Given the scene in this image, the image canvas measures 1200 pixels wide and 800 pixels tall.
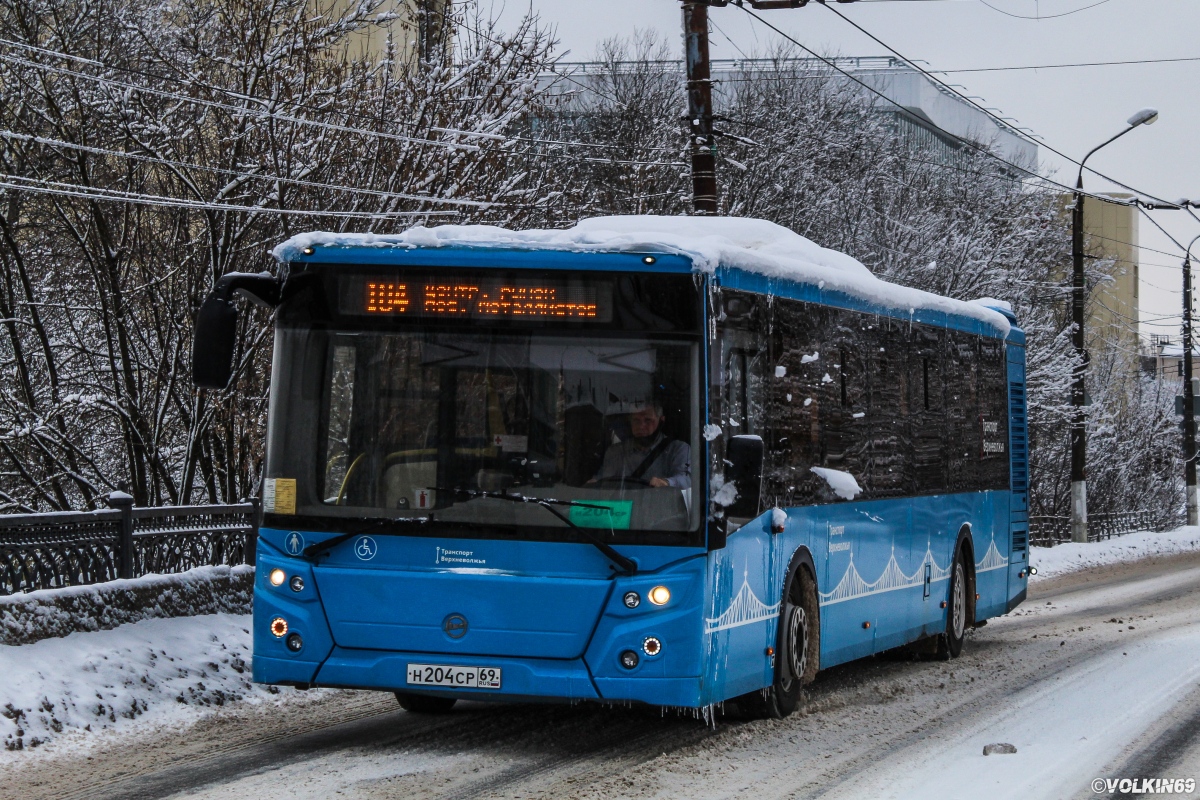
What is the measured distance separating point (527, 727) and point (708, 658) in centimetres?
161

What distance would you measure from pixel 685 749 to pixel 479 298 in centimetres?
277

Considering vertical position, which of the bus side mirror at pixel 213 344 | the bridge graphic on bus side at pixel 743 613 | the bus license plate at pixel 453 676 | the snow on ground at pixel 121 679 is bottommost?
the snow on ground at pixel 121 679

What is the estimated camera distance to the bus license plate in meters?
8.87

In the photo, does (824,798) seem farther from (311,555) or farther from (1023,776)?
(311,555)

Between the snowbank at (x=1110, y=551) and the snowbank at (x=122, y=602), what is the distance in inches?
738

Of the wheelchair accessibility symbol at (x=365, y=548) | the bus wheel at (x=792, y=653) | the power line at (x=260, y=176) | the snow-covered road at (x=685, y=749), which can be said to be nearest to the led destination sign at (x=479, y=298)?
the wheelchair accessibility symbol at (x=365, y=548)

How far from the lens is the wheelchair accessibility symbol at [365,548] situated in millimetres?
9055

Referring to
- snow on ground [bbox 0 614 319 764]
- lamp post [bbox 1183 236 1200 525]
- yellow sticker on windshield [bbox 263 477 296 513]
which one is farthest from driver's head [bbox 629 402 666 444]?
lamp post [bbox 1183 236 1200 525]

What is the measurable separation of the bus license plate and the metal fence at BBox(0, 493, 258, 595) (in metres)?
3.41

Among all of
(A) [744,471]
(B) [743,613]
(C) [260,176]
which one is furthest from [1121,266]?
(A) [744,471]

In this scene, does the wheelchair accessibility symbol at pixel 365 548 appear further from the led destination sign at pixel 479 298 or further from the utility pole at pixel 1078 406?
the utility pole at pixel 1078 406

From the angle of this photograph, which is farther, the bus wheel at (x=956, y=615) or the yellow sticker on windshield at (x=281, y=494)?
the bus wheel at (x=956, y=615)

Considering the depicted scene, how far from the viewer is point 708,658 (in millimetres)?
9039

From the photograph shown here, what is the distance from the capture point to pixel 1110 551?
37.4 m
